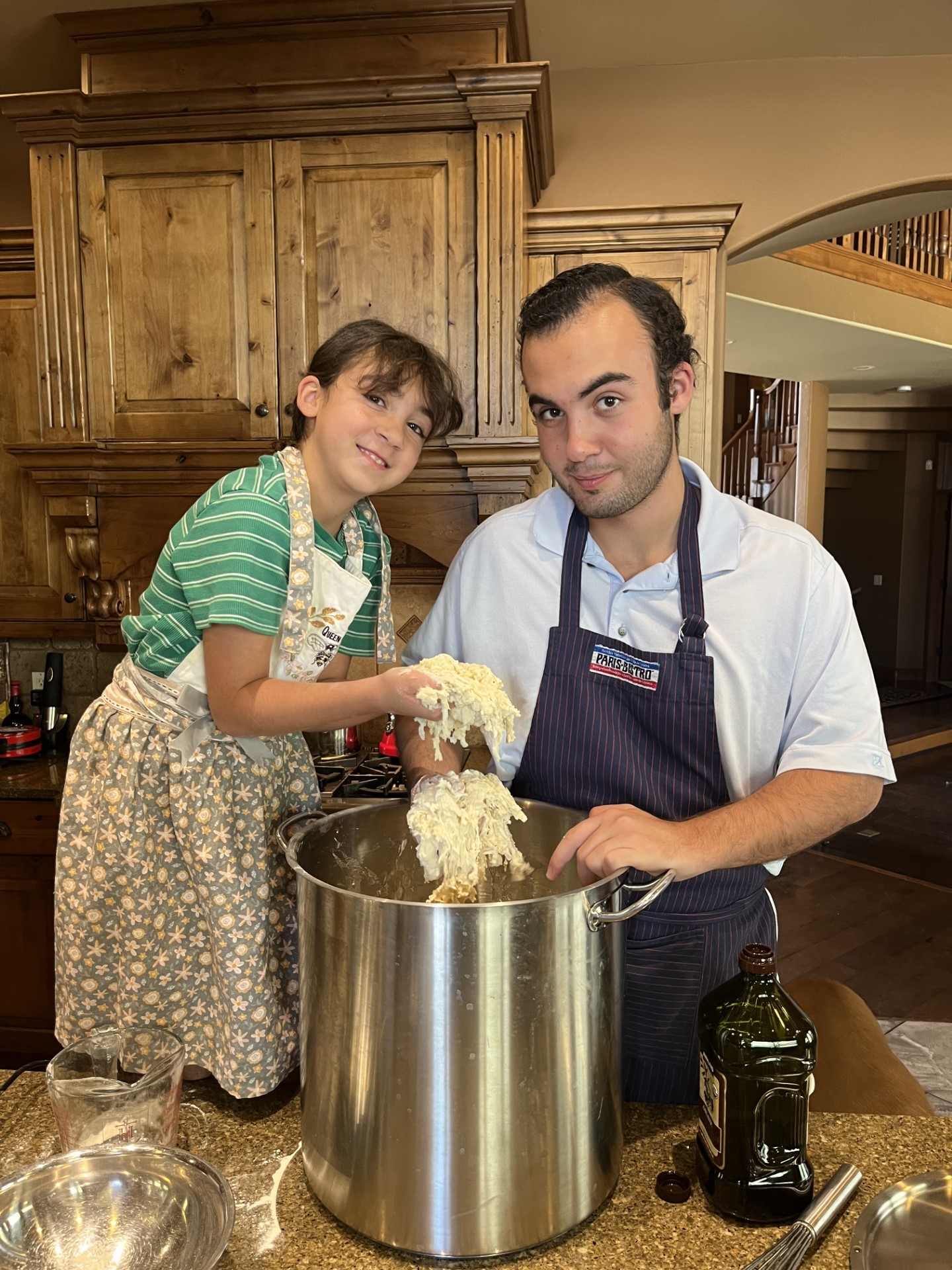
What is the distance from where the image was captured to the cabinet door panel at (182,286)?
2.74 m

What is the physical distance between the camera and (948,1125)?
1.00 m

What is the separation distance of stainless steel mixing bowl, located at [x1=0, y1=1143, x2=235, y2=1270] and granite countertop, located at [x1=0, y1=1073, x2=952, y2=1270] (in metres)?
0.06

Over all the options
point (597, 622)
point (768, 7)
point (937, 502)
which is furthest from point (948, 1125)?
point (937, 502)

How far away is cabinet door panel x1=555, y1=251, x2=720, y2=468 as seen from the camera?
9.18 ft

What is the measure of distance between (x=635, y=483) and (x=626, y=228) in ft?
5.69

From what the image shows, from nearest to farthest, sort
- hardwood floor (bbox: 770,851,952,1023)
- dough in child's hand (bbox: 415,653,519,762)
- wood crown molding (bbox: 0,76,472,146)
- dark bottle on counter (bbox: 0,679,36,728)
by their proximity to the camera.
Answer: dough in child's hand (bbox: 415,653,519,762)
wood crown molding (bbox: 0,76,472,146)
dark bottle on counter (bbox: 0,679,36,728)
hardwood floor (bbox: 770,851,952,1023)

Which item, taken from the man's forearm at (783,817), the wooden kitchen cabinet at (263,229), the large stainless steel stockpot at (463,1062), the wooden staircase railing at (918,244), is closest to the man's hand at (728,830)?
the man's forearm at (783,817)

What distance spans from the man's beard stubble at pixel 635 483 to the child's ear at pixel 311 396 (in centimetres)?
40

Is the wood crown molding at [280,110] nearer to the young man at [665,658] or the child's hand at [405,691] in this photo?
the young man at [665,658]

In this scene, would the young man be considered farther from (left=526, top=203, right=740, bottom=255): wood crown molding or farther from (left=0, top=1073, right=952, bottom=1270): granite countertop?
(left=526, top=203, right=740, bottom=255): wood crown molding

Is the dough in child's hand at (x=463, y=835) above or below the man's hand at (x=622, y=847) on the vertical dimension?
Result: below

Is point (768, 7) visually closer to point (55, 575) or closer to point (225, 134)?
point (225, 134)

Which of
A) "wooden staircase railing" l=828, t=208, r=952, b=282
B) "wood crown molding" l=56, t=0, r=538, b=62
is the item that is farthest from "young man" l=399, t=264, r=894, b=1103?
"wooden staircase railing" l=828, t=208, r=952, b=282

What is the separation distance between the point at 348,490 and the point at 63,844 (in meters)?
0.72
